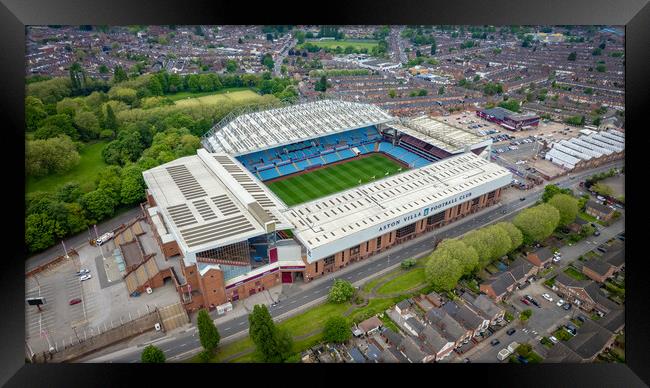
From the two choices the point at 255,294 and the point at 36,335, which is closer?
the point at 36,335

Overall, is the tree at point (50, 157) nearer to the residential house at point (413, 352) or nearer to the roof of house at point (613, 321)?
the residential house at point (413, 352)

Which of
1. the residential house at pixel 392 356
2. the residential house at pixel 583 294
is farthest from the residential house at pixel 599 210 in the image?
the residential house at pixel 392 356

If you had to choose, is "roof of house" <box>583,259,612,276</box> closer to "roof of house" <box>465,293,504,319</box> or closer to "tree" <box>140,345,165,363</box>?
"roof of house" <box>465,293,504,319</box>

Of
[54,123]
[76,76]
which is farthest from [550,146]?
[76,76]

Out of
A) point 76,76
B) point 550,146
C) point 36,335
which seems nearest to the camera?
point 36,335

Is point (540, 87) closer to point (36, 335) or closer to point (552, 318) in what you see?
point (552, 318)

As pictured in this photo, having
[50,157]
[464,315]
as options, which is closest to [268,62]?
[50,157]
